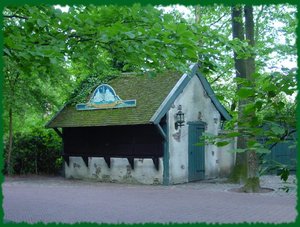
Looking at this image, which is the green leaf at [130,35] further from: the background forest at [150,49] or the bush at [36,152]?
the bush at [36,152]

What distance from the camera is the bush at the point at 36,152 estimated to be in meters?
21.0

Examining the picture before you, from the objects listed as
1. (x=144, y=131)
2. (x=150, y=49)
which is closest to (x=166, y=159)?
(x=144, y=131)

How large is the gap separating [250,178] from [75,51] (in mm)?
10076

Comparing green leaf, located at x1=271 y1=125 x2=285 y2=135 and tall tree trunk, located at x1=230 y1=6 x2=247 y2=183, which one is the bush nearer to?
tall tree trunk, located at x1=230 y1=6 x2=247 y2=183

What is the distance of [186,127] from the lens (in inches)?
680

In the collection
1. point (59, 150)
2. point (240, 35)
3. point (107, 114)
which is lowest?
point (59, 150)

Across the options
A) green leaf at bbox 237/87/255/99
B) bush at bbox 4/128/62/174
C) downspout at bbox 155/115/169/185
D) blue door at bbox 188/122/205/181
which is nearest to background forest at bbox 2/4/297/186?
green leaf at bbox 237/87/255/99

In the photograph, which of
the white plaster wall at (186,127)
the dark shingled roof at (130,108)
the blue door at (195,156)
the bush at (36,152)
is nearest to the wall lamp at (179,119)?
the white plaster wall at (186,127)

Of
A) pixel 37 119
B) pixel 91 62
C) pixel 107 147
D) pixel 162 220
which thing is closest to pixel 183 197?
pixel 162 220

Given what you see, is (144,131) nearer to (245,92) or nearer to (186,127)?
(186,127)

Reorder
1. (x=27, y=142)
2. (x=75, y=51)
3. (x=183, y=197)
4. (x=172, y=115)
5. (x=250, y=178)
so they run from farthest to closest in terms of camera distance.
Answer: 1. (x=27, y=142)
2. (x=172, y=115)
3. (x=250, y=178)
4. (x=183, y=197)
5. (x=75, y=51)

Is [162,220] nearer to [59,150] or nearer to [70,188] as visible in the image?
[70,188]

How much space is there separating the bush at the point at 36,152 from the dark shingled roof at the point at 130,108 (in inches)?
94.4

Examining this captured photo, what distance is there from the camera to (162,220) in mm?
8820
